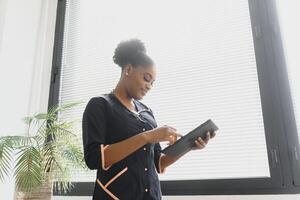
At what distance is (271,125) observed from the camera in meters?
1.61

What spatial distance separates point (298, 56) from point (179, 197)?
0.98 meters

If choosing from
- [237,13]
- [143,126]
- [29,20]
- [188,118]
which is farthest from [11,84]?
[237,13]

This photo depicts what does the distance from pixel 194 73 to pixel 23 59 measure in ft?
4.30

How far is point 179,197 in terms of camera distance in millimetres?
1715

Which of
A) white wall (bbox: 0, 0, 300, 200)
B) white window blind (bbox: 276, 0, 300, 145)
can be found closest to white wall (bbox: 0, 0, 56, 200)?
white wall (bbox: 0, 0, 300, 200)

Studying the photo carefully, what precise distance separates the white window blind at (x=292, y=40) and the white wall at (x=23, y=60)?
171 cm

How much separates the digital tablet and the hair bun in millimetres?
390

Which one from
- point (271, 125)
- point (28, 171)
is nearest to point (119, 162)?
point (28, 171)

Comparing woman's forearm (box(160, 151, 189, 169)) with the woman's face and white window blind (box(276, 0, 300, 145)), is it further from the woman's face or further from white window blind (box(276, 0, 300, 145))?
white window blind (box(276, 0, 300, 145))

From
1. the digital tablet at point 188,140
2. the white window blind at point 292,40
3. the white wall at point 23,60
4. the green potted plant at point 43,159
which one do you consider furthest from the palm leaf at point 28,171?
the white window blind at point 292,40

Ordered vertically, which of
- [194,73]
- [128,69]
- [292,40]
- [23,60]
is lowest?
[128,69]

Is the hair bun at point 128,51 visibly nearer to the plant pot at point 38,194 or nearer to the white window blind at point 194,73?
the white window blind at point 194,73

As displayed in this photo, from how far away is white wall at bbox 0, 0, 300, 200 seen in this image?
2.22 metres

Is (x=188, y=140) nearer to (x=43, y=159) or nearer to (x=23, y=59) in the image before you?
(x=43, y=159)
